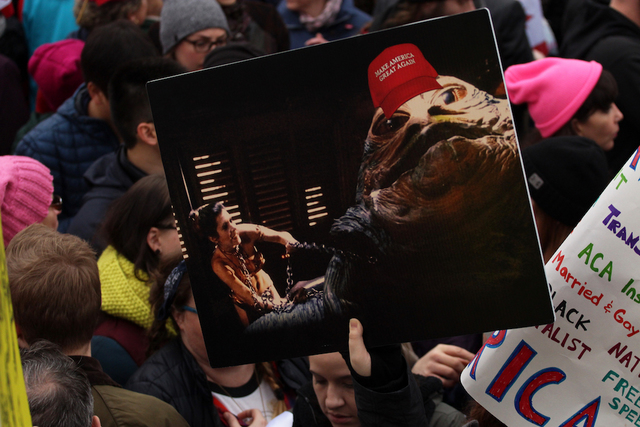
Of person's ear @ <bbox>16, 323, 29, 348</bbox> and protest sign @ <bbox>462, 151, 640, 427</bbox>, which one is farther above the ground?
protest sign @ <bbox>462, 151, 640, 427</bbox>

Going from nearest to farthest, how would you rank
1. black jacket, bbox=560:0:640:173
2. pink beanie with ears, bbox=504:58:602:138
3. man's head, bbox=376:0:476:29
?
pink beanie with ears, bbox=504:58:602:138 < black jacket, bbox=560:0:640:173 < man's head, bbox=376:0:476:29

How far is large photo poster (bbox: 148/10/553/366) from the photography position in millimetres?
1434

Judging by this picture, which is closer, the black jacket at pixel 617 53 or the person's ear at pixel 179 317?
the person's ear at pixel 179 317

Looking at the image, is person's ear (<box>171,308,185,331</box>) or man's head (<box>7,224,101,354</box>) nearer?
man's head (<box>7,224,101,354</box>)

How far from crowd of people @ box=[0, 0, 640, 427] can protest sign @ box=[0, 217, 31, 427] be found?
1.62ft

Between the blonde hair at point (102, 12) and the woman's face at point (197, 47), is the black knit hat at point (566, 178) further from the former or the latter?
the blonde hair at point (102, 12)

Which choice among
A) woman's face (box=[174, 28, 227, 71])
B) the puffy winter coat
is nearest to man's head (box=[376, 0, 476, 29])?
woman's face (box=[174, 28, 227, 71])

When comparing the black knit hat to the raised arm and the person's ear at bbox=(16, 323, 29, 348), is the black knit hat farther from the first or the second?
the person's ear at bbox=(16, 323, 29, 348)

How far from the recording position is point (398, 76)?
1.43m

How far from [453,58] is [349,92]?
231 millimetres

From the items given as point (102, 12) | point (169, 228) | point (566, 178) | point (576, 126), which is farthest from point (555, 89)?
point (102, 12)

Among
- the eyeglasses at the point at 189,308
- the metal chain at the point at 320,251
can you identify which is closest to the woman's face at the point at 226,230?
the metal chain at the point at 320,251

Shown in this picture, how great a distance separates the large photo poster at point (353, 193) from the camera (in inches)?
56.4

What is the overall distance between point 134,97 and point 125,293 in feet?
3.87
